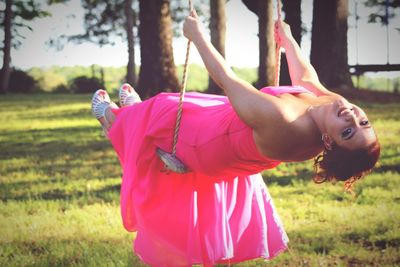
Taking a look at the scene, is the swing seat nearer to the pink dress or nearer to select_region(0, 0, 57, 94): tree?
the pink dress

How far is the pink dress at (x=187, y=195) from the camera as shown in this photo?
1933mm

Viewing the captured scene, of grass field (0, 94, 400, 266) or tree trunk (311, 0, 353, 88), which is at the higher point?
tree trunk (311, 0, 353, 88)

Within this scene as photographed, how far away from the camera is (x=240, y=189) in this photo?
7.33 ft

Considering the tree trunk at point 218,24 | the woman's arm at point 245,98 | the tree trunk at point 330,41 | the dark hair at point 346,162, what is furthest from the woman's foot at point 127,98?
the tree trunk at point 330,41

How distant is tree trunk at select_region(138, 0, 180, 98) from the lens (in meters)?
7.60

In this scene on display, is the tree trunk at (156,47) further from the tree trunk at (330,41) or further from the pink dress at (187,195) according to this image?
the pink dress at (187,195)

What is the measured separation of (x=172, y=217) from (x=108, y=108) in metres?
0.74

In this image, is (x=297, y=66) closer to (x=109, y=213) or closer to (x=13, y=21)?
(x=109, y=213)

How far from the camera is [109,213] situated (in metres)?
3.24

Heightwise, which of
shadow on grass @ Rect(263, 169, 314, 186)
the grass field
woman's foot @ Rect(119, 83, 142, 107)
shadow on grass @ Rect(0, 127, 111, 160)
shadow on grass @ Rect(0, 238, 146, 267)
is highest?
woman's foot @ Rect(119, 83, 142, 107)

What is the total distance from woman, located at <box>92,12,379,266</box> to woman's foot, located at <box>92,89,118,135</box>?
0.4 inches

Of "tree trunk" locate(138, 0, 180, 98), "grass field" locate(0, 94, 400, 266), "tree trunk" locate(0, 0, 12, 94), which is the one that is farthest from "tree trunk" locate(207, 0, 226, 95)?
"tree trunk" locate(0, 0, 12, 94)

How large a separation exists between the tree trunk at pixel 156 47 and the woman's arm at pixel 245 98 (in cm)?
591

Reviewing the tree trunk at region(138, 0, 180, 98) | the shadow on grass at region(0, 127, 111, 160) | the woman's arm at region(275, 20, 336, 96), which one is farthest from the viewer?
the tree trunk at region(138, 0, 180, 98)
